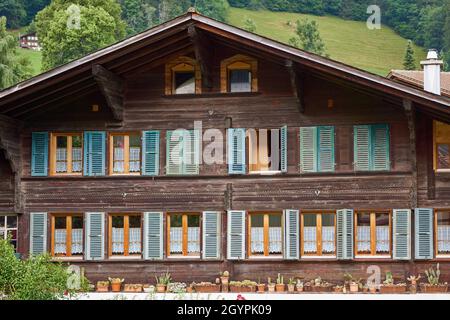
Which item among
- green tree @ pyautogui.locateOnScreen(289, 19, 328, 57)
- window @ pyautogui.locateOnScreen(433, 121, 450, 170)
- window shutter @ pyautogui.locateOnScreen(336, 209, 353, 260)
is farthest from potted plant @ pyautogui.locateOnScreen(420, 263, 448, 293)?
green tree @ pyautogui.locateOnScreen(289, 19, 328, 57)

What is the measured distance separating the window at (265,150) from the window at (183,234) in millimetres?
2090

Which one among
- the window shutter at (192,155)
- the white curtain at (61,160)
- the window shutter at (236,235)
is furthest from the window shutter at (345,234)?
the white curtain at (61,160)

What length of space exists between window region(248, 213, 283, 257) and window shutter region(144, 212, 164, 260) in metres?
2.36

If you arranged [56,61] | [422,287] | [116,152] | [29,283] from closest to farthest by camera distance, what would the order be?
1. [29,283]
2. [422,287]
3. [116,152]
4. [56,61]

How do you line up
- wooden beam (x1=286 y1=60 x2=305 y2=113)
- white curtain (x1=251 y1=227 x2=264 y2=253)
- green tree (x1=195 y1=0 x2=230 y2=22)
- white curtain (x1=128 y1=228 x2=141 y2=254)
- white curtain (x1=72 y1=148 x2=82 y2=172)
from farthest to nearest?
green tree (x1=195 y1=0 x2=230 y2=22), white curtain (x1=72 y1=148 x2=82 y2=172), white curtain (x1=128 y1=228 x2=141 y2=254), white curtain (x1=251 y1=227 x2=264 y2=253), wooden beam (x1=286 y1=60 x2=305 y2=113)

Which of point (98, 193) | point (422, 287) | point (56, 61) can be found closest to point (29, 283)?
point (98, 193)

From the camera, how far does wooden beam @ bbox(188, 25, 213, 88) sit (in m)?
26.4

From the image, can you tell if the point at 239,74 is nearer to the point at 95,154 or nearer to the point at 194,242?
the point at 95,154

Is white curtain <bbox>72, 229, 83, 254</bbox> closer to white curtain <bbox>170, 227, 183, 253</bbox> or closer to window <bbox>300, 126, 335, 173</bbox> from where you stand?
white curtain <bbox>170, 227, 183, 253</bbox>

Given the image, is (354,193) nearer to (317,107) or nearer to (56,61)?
(317,107)

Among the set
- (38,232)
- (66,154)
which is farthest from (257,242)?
(38,232)

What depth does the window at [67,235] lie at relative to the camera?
2822 centimetres

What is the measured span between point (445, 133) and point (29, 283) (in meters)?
12.7

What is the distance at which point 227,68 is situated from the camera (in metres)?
27.8
